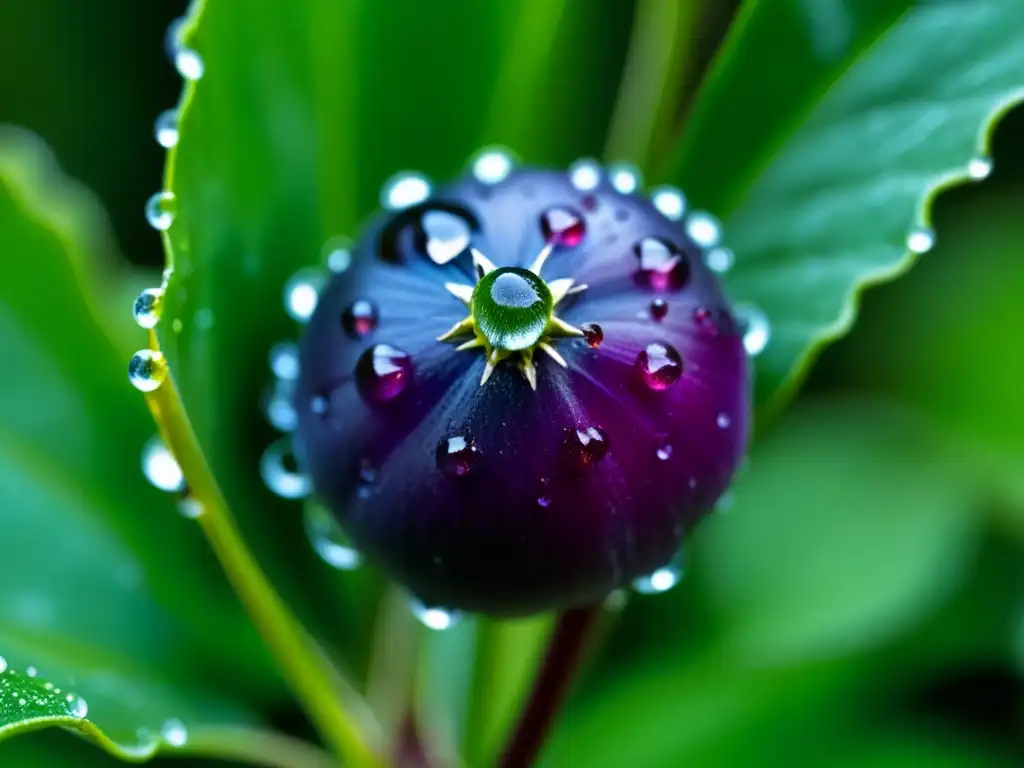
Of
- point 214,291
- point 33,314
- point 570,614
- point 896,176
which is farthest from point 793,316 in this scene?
point 33,314

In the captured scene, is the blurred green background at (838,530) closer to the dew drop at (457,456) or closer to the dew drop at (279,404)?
the dew drop at (279,404)

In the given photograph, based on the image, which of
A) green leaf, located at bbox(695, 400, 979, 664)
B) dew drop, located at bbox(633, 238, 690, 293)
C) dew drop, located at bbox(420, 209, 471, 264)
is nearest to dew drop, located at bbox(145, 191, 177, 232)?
dew drop, located at bbox(420, 209, 471, 264)

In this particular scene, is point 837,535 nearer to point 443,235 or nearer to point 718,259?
point 718,259

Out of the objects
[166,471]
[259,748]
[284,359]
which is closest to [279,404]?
[284,359]

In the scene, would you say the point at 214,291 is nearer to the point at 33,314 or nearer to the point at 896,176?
A: the point at 33,314

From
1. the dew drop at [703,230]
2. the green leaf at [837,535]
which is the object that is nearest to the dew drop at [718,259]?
the dew drop at [703,230]

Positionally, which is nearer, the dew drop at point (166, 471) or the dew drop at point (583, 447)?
the dew drop at point (583, 447)
